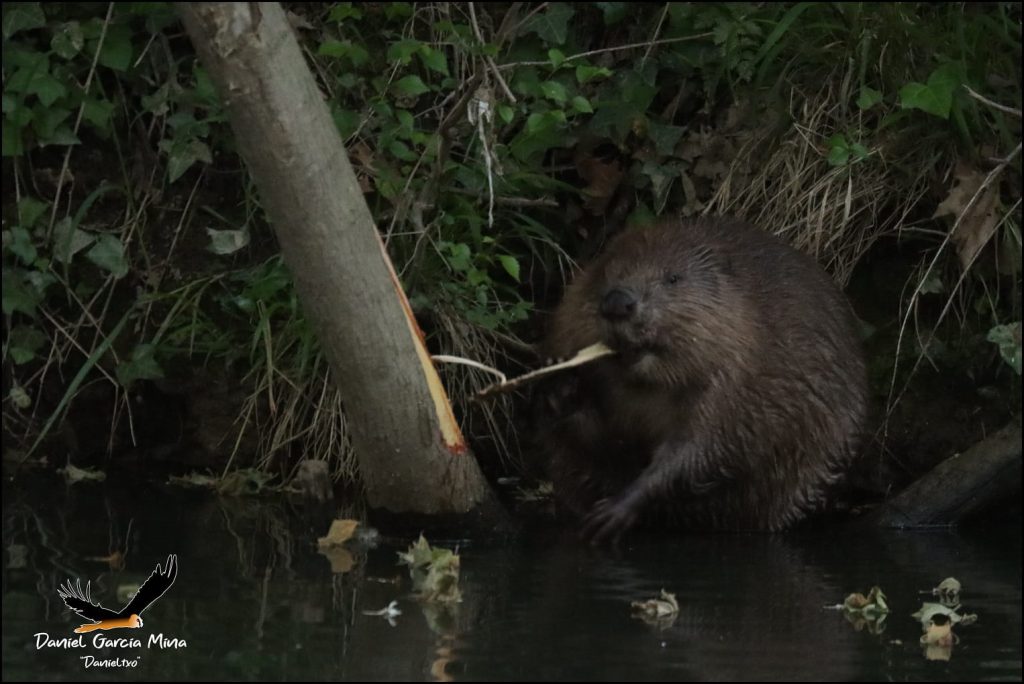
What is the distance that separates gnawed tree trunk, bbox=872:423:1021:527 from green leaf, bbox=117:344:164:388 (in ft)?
6.40

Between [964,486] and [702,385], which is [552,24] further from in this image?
[964,486]

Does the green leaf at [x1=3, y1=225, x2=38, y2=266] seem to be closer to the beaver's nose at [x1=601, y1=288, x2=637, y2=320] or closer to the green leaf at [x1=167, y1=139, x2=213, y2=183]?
the green leaf at [x1=167, y1=139, x2=213, y2=183]

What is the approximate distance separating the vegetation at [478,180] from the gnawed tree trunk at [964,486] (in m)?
0.42

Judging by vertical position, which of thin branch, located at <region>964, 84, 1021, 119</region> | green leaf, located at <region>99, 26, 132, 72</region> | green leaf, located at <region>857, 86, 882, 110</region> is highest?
green leaf, located at <region>99, 26, 132, 72</region>

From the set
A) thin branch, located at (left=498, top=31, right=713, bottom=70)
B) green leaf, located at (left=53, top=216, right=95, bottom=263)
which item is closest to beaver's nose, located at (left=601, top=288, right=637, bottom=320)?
thin branch, located at (left=498, top=31, right=713, bottom=70)

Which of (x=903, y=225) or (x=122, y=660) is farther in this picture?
(x=903, y=225)

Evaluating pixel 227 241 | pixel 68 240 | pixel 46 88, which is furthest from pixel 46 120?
pixel 227 241

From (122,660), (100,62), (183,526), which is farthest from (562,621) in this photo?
(100,62)

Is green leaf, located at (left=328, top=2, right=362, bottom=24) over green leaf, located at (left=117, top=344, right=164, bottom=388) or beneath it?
over

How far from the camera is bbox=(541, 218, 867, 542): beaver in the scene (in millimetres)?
4281

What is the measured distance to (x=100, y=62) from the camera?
5129mm

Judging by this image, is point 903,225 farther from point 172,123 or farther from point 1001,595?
point 172,123

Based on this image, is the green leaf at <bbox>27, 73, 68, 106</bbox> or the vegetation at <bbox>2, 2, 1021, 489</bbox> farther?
the green leaf at <bbox>27, 73, 68, 106</bbox>

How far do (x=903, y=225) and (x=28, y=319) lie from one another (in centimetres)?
245
